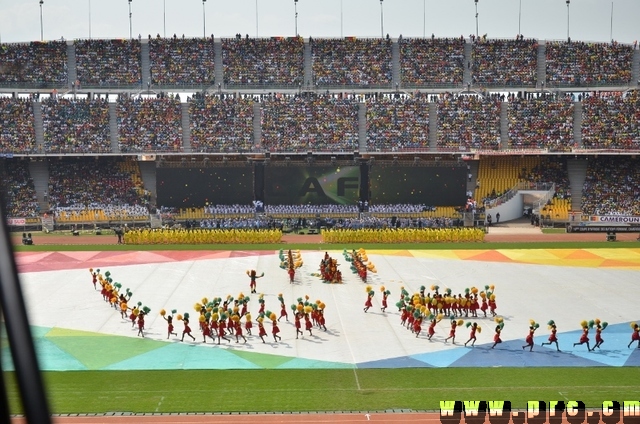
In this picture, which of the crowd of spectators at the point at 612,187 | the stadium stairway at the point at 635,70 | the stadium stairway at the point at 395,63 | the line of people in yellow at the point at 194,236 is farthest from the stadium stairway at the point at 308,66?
the stadium stairway at the point at 635,70

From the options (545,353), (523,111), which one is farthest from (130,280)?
(523,111)

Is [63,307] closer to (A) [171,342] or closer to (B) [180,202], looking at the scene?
(A) [171,342]

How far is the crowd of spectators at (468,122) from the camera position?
54.1 metres

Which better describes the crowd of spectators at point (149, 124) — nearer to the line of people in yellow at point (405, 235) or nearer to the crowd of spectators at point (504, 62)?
the line of people in yellow at point (405, 235)

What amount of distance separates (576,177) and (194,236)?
28252mm

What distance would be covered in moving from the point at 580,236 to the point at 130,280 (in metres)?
27.6

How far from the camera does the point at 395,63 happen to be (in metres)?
60.3

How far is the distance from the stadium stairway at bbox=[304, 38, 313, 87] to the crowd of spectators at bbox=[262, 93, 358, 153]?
213 centimetres

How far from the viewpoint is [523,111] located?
55.3 meters

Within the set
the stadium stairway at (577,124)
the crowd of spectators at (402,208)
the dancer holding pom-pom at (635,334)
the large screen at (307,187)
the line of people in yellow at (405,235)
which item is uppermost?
the stadium stairway at (577,124)

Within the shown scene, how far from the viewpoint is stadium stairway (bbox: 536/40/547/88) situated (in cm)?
5897

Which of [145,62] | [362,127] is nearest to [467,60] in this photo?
[362,127]

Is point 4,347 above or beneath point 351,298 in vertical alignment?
above

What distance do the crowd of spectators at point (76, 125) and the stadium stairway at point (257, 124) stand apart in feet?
35.3
